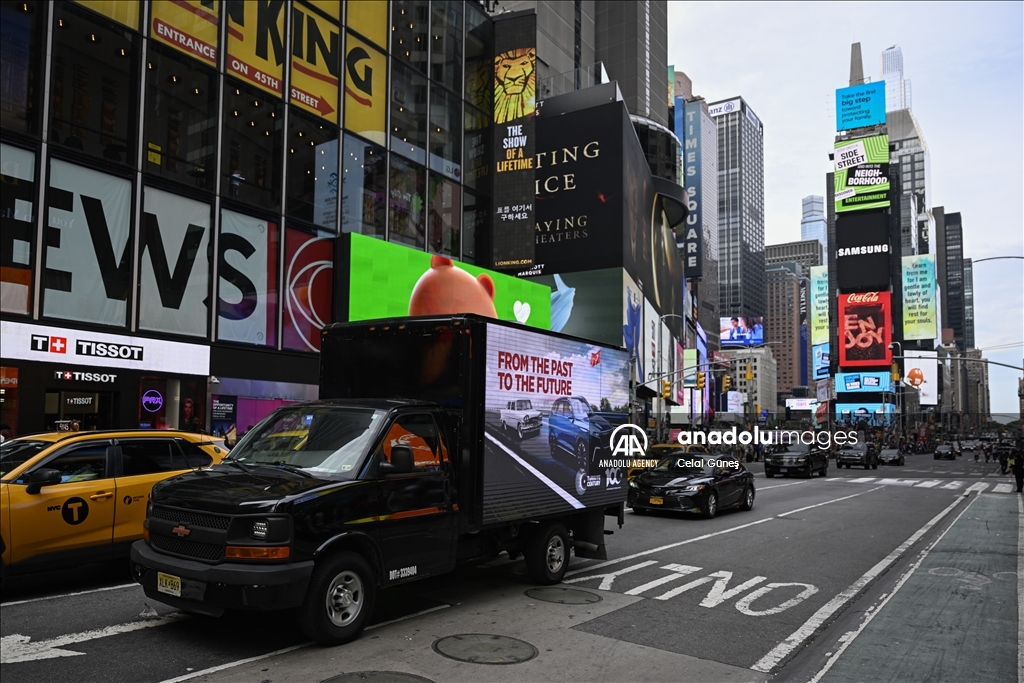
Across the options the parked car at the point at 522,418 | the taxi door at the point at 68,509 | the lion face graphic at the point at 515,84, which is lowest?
the taxi door at the point at 68,509

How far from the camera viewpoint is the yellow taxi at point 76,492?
770 cm

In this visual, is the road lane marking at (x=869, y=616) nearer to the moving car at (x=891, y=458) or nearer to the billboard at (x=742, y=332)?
the moving car at (x=891, y=458)

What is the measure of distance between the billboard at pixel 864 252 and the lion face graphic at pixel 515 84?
122 metres

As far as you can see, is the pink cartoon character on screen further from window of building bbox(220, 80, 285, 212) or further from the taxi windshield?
the taxi windshield

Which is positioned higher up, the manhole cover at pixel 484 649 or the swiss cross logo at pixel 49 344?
the swiss cross logo at pixel 49 344

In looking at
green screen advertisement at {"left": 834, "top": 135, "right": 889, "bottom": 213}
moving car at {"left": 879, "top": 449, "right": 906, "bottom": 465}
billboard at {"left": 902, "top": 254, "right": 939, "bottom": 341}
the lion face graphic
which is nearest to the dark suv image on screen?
the lion face graphic

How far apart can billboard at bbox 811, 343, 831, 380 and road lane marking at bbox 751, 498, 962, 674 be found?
6725 inches

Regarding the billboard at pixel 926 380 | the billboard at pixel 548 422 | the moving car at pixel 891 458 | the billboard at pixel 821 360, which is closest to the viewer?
the billboard at pixel 548 422

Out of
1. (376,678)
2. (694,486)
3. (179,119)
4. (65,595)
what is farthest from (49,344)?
(376,678)

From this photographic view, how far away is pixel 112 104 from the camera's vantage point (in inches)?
770

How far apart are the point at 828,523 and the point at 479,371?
1186cm

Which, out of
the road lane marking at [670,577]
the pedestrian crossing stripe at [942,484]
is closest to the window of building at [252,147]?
the road lane marking at [670,577]

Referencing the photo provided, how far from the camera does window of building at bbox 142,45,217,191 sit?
67.2ft

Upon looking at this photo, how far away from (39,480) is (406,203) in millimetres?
22185
